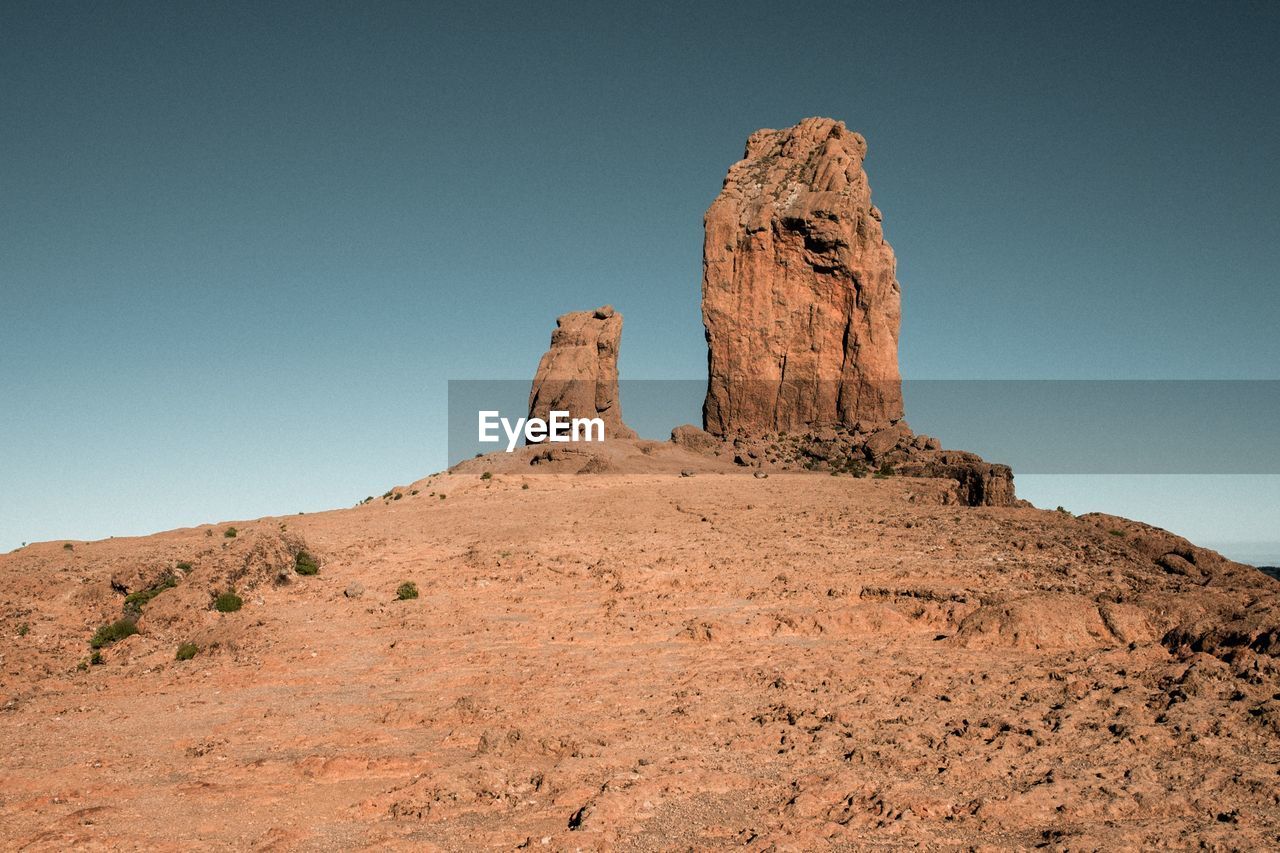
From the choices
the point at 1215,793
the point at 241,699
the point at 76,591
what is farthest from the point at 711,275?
the point at 1215,793

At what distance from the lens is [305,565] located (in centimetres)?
2248

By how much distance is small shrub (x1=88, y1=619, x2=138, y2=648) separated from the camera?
16.8 metres

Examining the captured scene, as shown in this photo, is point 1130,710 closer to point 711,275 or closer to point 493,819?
point 493,819

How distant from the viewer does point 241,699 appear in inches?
520

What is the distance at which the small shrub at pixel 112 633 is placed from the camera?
1683 cm

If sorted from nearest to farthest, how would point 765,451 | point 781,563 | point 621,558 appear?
point 781,563, point 621,558, point 765,451

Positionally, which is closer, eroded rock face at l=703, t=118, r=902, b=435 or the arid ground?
the arid ground

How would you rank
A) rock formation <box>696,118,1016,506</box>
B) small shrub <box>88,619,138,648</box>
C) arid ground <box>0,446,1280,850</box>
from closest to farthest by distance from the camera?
arid ground <box>0,446,1280,850</box> → small shrub <box>88,619,138,648</box> → rock formation <box>696,118,1016,506</box>

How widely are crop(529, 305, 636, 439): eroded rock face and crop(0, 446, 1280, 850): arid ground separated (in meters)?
32.8

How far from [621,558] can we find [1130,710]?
14.0 m

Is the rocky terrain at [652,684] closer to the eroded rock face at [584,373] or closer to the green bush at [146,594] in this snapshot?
the green bush at [146,594]

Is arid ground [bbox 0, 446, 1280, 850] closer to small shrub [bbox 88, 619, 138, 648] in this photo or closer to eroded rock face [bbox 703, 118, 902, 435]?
small shrub [bbox 88, 619, 138, 648]

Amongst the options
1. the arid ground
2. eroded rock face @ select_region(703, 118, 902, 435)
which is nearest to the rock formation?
eroded rock face @ select_region(703, 118, 902, 435)

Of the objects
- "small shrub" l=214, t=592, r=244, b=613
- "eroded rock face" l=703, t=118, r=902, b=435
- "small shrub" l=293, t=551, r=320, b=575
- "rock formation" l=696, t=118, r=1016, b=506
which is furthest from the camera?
"eroded rock face" l=703, t=118, r=902, b=435
